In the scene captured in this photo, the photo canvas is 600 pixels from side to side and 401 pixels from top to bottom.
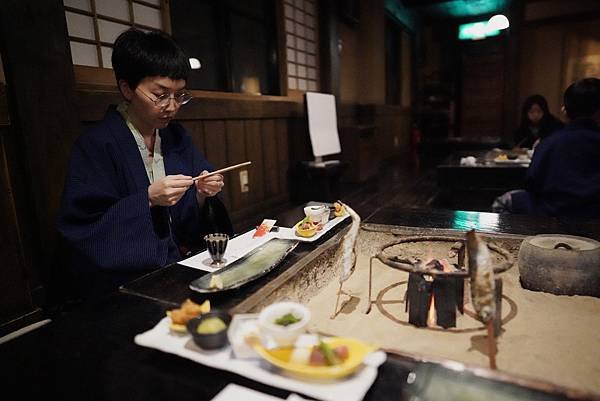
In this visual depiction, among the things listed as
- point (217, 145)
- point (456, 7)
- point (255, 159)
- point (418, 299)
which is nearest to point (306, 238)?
point (418, 299)

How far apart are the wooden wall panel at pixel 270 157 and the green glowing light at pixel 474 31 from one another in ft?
31.5

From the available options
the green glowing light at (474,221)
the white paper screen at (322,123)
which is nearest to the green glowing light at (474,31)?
the white paper screen at (322,123)

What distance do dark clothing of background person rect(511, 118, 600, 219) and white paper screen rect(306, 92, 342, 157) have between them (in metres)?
3.40

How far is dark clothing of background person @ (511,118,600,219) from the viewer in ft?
9.08

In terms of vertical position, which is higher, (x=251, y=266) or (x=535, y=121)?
(x=535, y=121)

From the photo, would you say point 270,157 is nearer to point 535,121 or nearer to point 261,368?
point 535,121

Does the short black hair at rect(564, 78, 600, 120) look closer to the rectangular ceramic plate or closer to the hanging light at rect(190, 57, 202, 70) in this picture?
the rectangular ceramic plate

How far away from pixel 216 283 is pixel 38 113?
214 centimetres

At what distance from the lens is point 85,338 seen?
1055mm

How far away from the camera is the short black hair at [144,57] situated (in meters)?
1.84

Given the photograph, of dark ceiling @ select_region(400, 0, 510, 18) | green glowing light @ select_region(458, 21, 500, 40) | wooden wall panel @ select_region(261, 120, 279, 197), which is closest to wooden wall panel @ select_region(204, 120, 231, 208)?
wooden wall panel @ select_region(261, 120, 279, 197)

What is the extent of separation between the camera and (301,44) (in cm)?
660

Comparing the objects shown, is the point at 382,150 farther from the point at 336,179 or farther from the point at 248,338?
the point at 248,338

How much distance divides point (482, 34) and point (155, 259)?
43.8 feet
